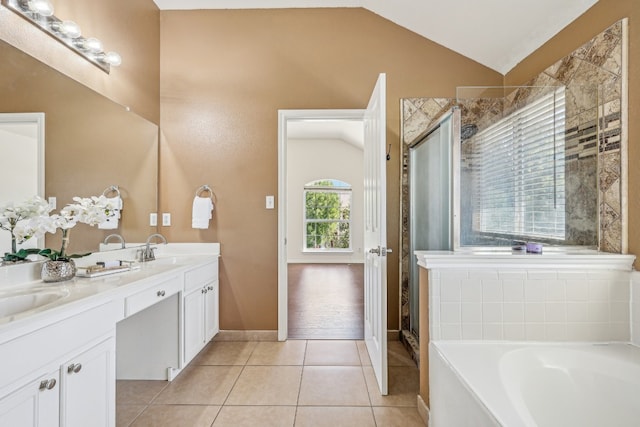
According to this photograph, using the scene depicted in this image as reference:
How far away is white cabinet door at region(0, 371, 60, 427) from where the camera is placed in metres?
0.95

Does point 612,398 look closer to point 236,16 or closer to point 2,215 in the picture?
point 2,215

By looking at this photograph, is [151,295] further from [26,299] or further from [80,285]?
[26,299]

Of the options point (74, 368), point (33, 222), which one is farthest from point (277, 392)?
point (33, 222)

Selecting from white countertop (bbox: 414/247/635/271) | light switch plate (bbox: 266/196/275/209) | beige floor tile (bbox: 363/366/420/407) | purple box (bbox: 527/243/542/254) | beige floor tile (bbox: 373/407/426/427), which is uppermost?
light switch plate (bbox: 266/196/275/209)

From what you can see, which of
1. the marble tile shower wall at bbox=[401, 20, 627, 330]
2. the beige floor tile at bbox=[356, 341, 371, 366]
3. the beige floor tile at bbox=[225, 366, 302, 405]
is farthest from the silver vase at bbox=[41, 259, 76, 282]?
the marble tile shower wall at bbox=[401, 20, 627, 330]

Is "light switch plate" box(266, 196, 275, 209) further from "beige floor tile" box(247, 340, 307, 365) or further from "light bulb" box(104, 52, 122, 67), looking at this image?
"light bulb" box(104, 52, 122, 67)

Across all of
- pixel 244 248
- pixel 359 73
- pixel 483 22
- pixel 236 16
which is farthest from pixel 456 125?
pixel 236 16

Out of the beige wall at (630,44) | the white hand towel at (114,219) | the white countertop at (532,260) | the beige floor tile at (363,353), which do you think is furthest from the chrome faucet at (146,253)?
the beige wall at (630,44)

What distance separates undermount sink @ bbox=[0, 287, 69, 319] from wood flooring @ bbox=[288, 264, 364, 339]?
1.91m

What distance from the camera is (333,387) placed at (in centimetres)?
204

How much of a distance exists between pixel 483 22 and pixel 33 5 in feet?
9.19

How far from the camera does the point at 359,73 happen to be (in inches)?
109

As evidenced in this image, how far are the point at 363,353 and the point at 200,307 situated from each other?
4.37 feet

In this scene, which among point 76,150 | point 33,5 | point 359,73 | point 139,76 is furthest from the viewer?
point 359,73
